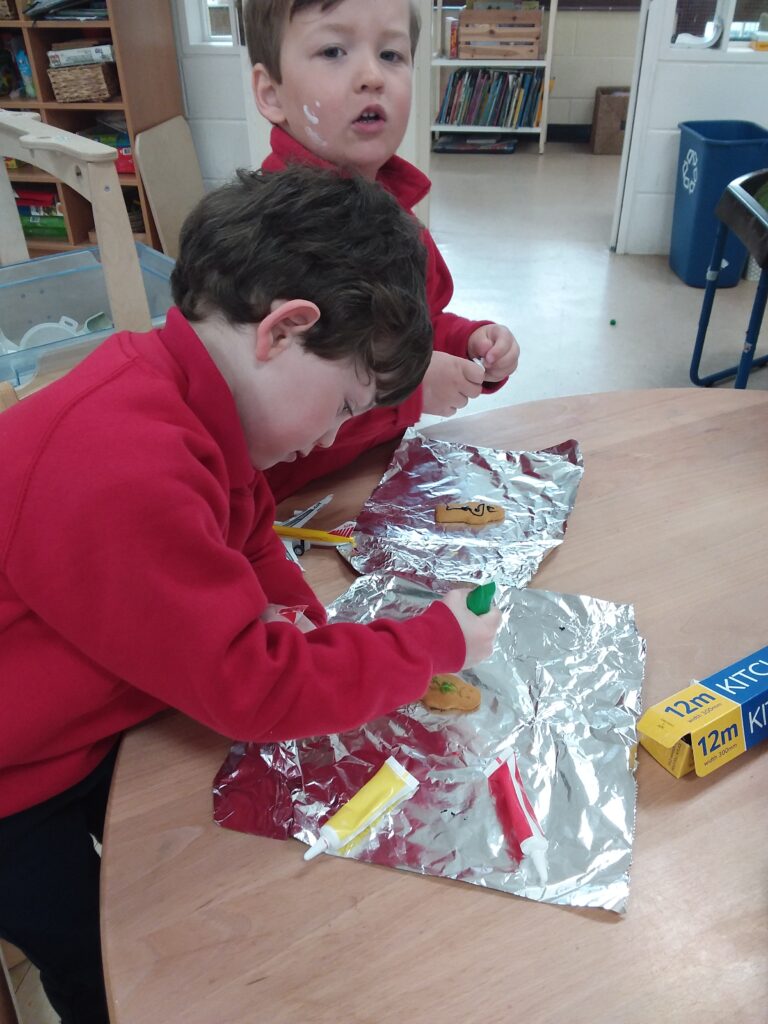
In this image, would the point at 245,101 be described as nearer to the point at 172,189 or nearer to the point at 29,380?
the point at 172,189

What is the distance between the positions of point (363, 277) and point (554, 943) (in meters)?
0.46

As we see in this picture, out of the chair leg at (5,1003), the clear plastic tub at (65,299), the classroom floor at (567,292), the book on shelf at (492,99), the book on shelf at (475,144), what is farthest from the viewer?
the book on shelf at (475,144)

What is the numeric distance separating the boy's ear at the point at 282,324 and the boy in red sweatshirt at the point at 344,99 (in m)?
0.33

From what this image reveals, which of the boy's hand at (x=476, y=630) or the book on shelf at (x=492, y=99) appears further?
the book on shelf at (x=492, y=99)

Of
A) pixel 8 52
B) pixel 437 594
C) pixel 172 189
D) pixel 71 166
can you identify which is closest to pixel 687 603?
pixel 437 594

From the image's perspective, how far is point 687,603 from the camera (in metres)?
0.75

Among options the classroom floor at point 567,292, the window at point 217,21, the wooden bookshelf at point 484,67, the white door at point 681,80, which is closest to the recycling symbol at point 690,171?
the white door at point 681,80

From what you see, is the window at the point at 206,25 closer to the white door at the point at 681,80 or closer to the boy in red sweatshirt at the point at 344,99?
the white door at the point at 681,80

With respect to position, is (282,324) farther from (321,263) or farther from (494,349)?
(494,349)

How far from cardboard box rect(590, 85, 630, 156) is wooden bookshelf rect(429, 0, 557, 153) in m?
0.33

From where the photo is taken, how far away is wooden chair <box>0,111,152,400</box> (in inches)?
49.4

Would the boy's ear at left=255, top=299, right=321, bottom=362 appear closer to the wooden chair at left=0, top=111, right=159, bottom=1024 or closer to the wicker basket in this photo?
the wooden chair at left=0, top=111, right=159, bottom=1024

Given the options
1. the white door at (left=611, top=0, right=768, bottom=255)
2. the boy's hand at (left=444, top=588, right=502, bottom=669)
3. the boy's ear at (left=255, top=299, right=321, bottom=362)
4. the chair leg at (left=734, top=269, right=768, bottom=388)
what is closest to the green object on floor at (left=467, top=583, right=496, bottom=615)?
the boy's hand at (left=444, top=588, right=502, bottom=669)

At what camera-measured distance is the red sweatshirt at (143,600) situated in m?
0.51
